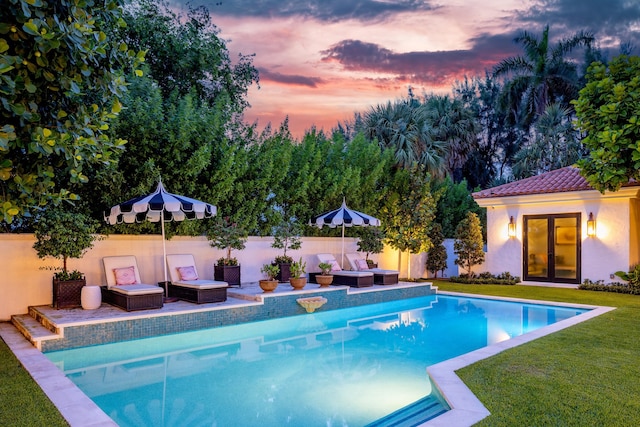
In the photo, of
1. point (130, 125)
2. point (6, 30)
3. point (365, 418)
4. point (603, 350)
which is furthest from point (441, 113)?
point (6, 30)

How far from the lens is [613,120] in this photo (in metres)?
8.88

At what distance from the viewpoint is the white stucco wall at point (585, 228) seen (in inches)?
577

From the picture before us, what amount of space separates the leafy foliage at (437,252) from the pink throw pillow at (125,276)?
12379mm

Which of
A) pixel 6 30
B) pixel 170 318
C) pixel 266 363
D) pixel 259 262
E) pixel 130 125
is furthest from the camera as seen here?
pixel 259 262

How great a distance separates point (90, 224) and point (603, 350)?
9823mm

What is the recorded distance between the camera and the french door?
15961 millimetres

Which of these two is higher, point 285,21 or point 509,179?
point 285,21

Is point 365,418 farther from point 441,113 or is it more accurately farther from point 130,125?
point 441,113

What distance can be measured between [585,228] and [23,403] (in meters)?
16.4

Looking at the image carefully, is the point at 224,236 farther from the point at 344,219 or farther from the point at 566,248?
the point at 566,248

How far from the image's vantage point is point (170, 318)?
872cm

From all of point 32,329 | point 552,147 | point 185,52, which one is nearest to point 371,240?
point 185,52

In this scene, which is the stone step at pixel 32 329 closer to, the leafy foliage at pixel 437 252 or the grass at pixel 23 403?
the grass at pixel 23 403

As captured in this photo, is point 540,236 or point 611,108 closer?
point 611,108
